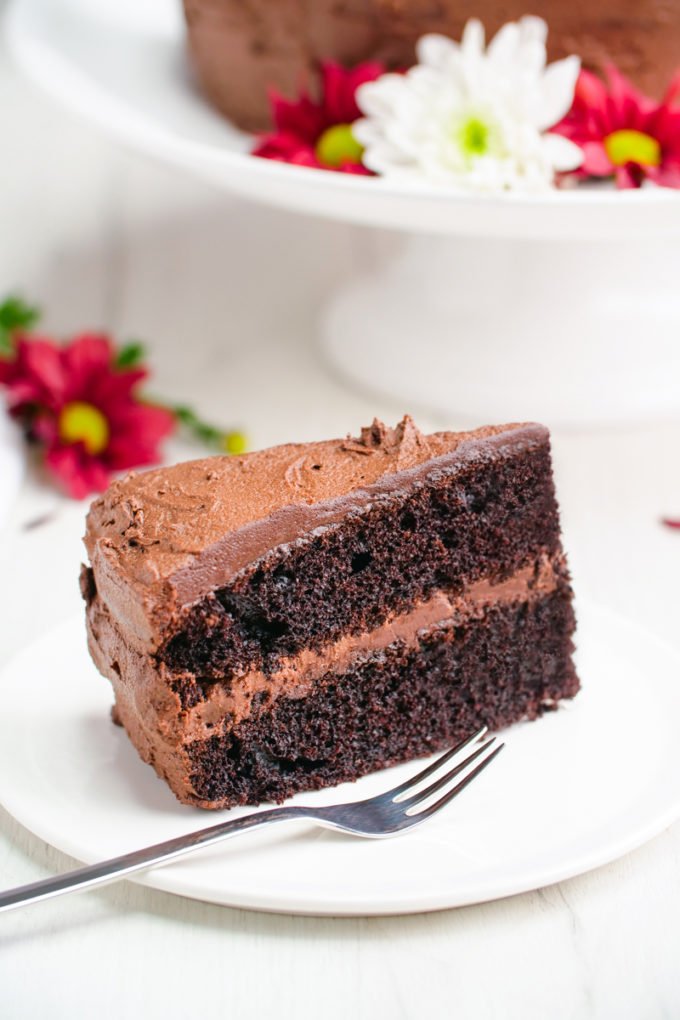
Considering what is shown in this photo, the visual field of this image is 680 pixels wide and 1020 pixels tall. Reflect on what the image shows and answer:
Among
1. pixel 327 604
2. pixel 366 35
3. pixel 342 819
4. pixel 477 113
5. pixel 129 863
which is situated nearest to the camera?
pixel 129 863

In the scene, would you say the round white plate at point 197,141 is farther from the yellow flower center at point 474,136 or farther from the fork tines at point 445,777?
the fork tines at point 445,777

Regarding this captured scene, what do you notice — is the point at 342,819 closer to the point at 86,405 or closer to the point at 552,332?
the point at 86,405

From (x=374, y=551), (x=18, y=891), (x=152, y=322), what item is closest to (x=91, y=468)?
(x=152, y=322)

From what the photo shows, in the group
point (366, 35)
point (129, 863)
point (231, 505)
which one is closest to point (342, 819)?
point (129, 863)

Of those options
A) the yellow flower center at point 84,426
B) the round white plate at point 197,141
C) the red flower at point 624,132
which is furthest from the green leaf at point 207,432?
the red flower at point 624,132

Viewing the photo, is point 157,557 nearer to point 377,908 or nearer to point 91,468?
point 377,908

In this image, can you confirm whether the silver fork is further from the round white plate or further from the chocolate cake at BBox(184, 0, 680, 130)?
the chocolate cake at BBox(184, 0, 680, 130)

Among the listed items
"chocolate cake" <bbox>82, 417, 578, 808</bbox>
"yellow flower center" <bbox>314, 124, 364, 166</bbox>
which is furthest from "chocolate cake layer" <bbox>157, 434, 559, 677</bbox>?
"yellow flower center" <bbox>314, 124, 364, 166</bbox>
